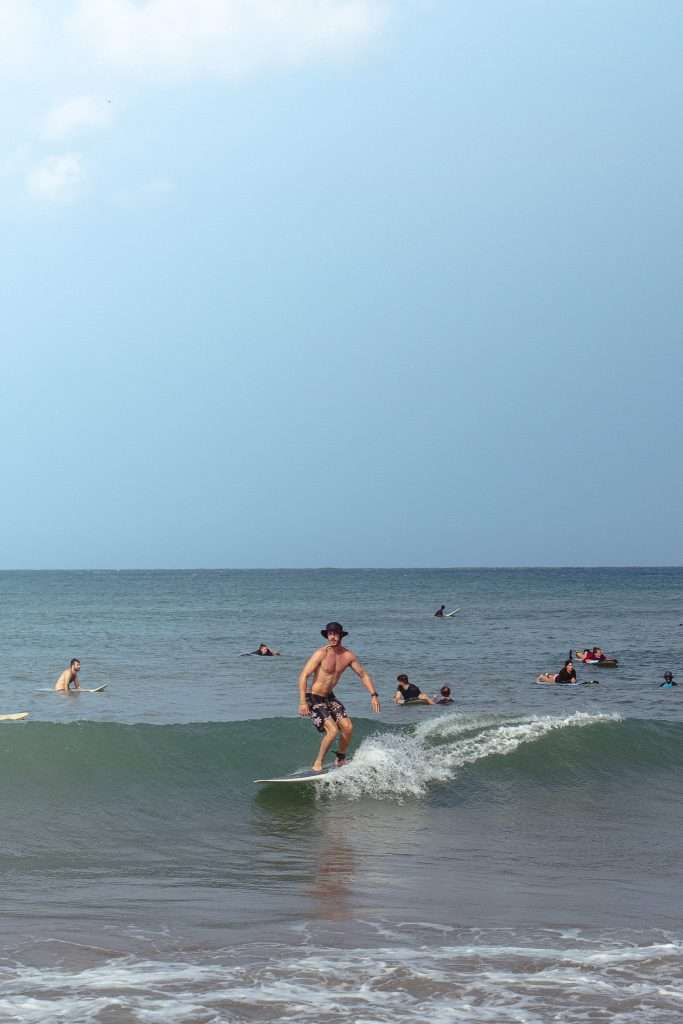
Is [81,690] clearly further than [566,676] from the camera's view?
No

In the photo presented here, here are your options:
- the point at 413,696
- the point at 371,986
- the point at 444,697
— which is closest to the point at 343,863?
the point at 371,986

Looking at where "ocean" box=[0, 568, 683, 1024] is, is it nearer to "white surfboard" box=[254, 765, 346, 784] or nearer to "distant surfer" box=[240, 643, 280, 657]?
"white surfboard" box=[254, 765, 346, 784]

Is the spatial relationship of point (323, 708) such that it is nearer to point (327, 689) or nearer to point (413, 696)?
point (327, 689)

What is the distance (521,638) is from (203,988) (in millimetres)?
45048

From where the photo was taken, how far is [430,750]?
1728 cm

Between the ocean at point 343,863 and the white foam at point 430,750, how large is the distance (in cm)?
5

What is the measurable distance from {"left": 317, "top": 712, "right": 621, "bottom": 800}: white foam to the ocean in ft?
0.16

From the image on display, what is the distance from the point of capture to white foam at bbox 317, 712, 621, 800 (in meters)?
14.4

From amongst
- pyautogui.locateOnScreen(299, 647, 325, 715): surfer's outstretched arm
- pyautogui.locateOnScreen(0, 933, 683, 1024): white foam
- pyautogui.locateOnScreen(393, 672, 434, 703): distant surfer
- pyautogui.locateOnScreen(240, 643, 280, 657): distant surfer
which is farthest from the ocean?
pyautogui.locateOnScreen(240, 643, 280, 657): distant surfer

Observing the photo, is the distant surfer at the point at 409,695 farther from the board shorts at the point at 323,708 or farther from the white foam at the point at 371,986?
the white foam at the point at 371,986

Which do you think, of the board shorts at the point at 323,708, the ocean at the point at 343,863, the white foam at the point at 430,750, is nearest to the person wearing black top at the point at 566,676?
the ocean at the point at 343,863

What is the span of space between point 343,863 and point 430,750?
6802mm

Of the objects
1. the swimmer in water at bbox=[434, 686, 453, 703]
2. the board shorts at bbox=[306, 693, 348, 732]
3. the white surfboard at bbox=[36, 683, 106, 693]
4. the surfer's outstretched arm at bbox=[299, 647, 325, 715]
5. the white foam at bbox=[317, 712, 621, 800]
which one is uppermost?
the surfer's outstretched arm at bbox=[299, 647, 325, 715]

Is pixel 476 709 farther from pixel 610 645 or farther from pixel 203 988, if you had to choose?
pixel 610 645
